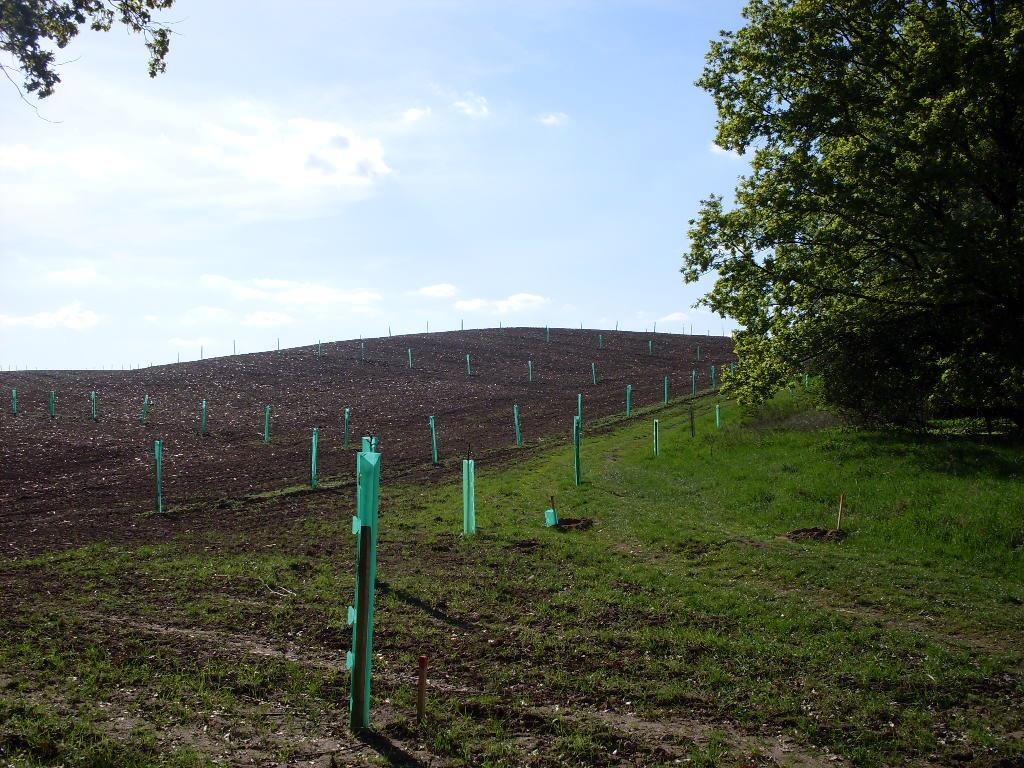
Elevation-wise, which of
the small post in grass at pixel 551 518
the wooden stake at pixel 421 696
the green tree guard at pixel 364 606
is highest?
the green tree guard at pixel 364 606

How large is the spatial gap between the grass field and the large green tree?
11.3 ft

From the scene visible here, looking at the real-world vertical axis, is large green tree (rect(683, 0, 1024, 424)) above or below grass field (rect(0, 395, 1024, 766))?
above

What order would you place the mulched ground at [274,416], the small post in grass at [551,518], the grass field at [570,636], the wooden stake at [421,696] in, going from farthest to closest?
the mulched ground at [274,416] < the small post in grass at [551,518] < the wooden stake at [421,696] < the grass field at [570,636]

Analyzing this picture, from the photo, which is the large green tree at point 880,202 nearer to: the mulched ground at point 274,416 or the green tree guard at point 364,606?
the mulched ground at point 274,416

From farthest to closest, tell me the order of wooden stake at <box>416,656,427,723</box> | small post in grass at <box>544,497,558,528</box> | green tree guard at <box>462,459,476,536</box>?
small post in grass at <box>544,497,558,528</box>, green tree guard at <box>462,459,476,536</box>, wooden stake at <box>416,656,427,723</box>

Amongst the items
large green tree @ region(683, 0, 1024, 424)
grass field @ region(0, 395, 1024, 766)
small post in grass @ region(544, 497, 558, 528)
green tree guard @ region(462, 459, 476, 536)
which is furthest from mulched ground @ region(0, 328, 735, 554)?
large green tree @ region(683, 0, 1024, 424)

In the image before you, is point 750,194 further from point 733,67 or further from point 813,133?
point 733,67

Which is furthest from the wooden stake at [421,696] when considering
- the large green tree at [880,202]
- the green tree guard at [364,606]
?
the large green tree at [880,202]

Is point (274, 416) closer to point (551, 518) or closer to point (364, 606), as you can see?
point (551, 518)

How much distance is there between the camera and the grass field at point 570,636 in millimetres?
6516

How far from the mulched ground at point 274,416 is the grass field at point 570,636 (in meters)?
5.72

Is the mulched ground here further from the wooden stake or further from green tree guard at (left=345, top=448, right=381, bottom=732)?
the wooden stake

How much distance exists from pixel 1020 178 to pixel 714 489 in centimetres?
987

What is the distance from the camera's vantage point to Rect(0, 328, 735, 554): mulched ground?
71.8 ft
